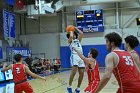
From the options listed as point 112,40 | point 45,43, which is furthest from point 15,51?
point 112,40

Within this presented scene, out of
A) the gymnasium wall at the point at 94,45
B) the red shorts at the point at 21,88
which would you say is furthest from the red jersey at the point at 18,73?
the gymnasium wall at the point at 94,45

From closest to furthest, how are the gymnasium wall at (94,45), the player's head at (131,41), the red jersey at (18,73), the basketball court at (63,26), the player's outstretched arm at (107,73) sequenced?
1. the player's outstretched arm at (107,73)
2. the player's head at (131,41)
3. the red jersey at (18,73)
4. the basketball court at (63,26)
5. the gymnasium wall at (94,45)

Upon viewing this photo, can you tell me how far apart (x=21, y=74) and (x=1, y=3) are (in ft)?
55.0

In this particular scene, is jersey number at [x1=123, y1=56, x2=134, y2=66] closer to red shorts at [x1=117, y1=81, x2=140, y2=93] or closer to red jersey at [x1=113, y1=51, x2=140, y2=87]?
red jersey at [x1=113, y1=51, x2=140, y2=87]

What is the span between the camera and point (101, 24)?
22578mm

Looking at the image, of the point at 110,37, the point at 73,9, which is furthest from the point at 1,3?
the point at 110,37

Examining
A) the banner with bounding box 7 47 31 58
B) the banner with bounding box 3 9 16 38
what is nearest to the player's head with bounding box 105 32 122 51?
the banner with bounding box 3 9 16 38

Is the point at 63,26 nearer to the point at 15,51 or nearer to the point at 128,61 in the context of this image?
the point at 15,51

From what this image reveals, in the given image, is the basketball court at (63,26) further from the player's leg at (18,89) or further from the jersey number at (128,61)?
the jersey number at (128,61)

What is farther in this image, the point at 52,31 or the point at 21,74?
the point at 52,31

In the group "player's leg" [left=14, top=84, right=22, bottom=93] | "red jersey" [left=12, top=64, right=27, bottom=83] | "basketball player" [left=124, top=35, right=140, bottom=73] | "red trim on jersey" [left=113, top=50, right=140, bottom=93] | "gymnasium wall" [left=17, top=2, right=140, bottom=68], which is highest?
"gymnasium wall" [left=17, top=2, right=140, bottom=68]

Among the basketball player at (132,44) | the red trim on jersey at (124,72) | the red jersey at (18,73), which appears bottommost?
the red jersey at (18,73)

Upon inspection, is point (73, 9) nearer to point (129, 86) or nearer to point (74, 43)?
point (74, 43)

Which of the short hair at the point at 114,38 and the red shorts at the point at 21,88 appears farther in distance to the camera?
the red shorts at the point at 21,88
